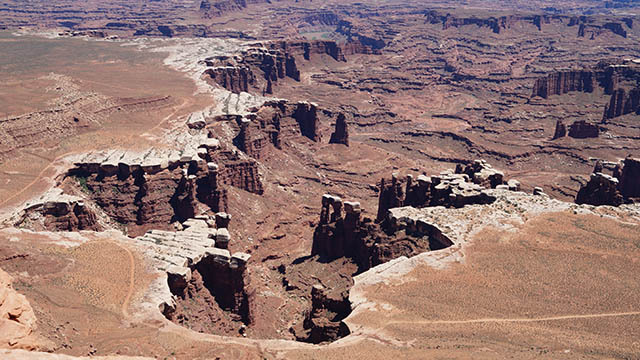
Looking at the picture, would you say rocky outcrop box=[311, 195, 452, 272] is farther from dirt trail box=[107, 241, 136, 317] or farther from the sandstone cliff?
the sandstone cliff

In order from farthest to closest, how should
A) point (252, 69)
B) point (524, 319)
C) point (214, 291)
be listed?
point (252, 69), point (214, 291), point (524, 319)

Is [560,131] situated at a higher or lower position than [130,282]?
lower

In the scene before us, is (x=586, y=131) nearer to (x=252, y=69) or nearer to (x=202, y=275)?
(x=252, y=69)

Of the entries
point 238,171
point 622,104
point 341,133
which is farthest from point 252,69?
point 622,104

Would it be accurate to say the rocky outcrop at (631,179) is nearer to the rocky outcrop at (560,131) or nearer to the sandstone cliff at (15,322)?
the rocky outcrop at (560,131)

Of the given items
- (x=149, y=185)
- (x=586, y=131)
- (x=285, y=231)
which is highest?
(x=149, y=185)

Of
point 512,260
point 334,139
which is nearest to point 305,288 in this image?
point 512,260

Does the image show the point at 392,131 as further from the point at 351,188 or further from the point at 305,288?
the point at 305,288
